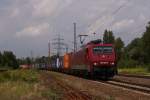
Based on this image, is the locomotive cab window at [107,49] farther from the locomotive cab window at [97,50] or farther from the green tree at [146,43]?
the green tree at [146,43]

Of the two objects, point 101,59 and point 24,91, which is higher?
point 101,59

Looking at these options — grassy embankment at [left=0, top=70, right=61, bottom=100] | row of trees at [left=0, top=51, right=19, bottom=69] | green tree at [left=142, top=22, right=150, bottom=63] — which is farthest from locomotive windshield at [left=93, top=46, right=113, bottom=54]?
row of trees at [left=0, top=51, right=19, bottom=69]

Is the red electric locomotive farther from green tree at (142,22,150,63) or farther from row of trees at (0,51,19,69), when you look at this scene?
row of trees at (0,51,19,69)

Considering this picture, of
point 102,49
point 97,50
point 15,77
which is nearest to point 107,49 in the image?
point 102,49

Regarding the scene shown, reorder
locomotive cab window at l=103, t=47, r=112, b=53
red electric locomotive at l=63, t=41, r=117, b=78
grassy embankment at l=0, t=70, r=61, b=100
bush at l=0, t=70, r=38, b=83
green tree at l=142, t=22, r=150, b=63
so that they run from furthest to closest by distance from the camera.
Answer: green tree at l=142, t=22, r=150, b=63
locomotive cab window at l=103, t=47, r=112, b=53
bush at l=0, t=70, r=38, b=83
red electric locomotive at l=63, t=41, r=117, b=78
grassy embankment at l=0, t=70, r=61, b=100

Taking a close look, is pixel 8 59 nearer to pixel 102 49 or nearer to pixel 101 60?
pixel 102 49

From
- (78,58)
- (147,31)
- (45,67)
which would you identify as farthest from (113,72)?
(45,67)

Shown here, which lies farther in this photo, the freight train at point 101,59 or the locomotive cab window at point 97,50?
the locomotive cab window at point 97,50

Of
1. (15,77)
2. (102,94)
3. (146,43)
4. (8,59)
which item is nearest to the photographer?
(102,94)

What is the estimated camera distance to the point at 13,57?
13788 cm

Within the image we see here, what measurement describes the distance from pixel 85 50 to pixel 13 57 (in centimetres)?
9910

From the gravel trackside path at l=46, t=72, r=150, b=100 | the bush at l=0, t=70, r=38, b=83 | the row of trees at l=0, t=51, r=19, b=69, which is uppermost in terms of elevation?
the row of trees at l=0, t=51, r=19, b=69

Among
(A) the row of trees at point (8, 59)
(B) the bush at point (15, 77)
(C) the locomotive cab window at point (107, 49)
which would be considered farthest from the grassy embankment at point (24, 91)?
(A) the row of trees at point (8, 59)

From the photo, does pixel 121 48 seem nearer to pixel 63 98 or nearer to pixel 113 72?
pixel 113 72
